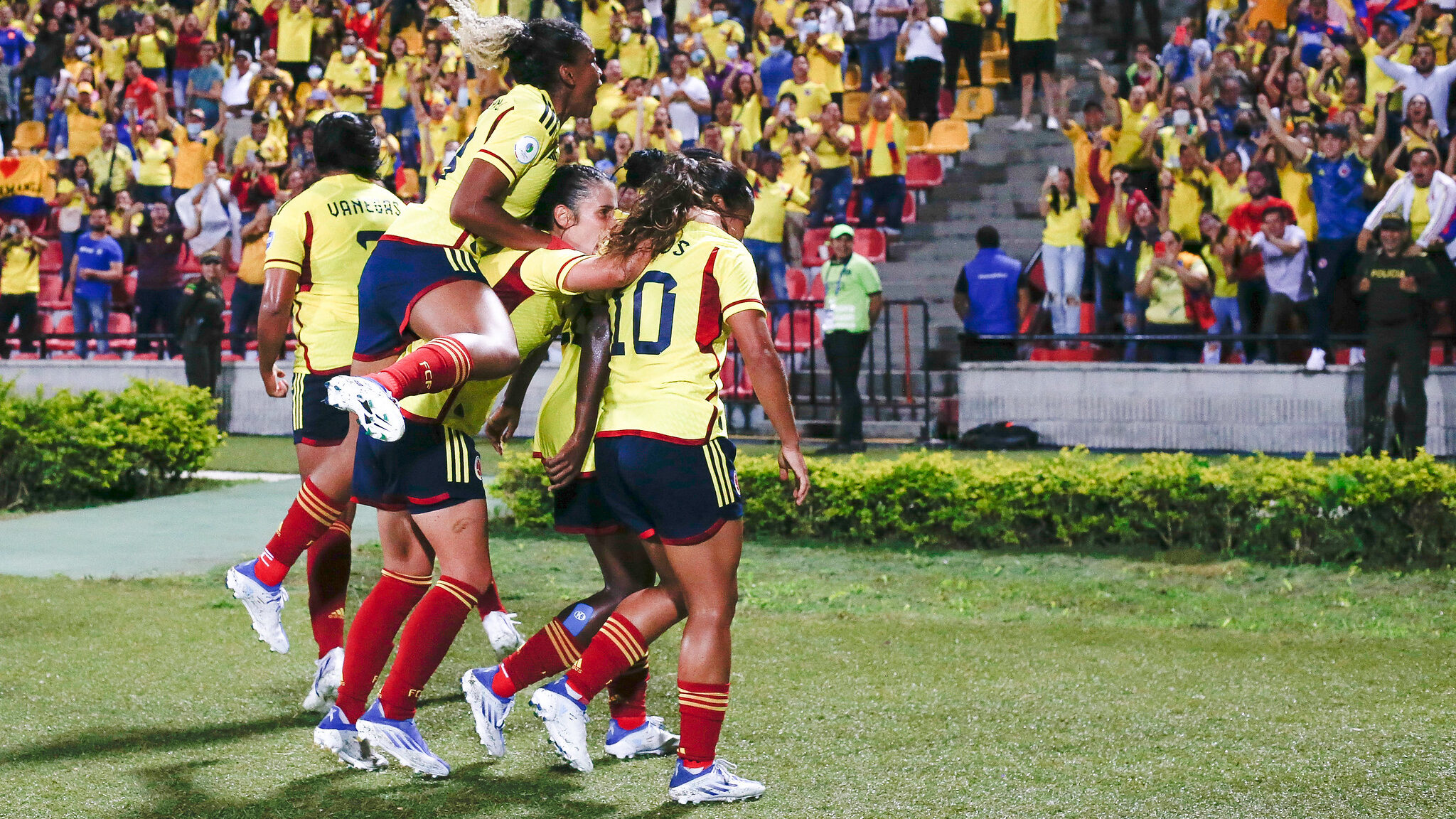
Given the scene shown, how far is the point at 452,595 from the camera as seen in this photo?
4871 mm

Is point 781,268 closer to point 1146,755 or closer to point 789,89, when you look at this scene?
point 789,89

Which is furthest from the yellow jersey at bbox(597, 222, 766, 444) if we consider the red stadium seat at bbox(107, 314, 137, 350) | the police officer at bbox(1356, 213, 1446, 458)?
the red stadium seat at bbox(107, 314, 137, 350)

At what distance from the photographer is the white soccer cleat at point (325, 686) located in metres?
5.80

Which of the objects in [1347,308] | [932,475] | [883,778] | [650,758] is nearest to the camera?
[883,778]

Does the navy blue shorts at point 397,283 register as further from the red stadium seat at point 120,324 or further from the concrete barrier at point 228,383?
the red stadium seat at point 120,324

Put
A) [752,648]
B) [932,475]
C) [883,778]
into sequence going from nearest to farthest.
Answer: [883,778]
[752,648]
[932,475]

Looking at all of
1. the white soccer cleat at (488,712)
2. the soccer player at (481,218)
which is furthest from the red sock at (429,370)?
the white soccer cleat at (488,712)

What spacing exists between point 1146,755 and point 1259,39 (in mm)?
12654

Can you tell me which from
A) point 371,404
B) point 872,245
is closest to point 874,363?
point 872,245

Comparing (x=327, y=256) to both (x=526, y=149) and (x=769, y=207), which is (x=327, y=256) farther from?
(x=769, y=207)

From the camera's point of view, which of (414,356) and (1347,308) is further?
(1347,308)

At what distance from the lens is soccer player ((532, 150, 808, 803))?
4590 millimetres

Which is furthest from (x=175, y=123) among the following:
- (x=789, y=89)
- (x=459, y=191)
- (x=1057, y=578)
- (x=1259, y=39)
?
(x=459, y=191)

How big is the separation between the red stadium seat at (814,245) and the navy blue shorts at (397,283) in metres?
12.2
